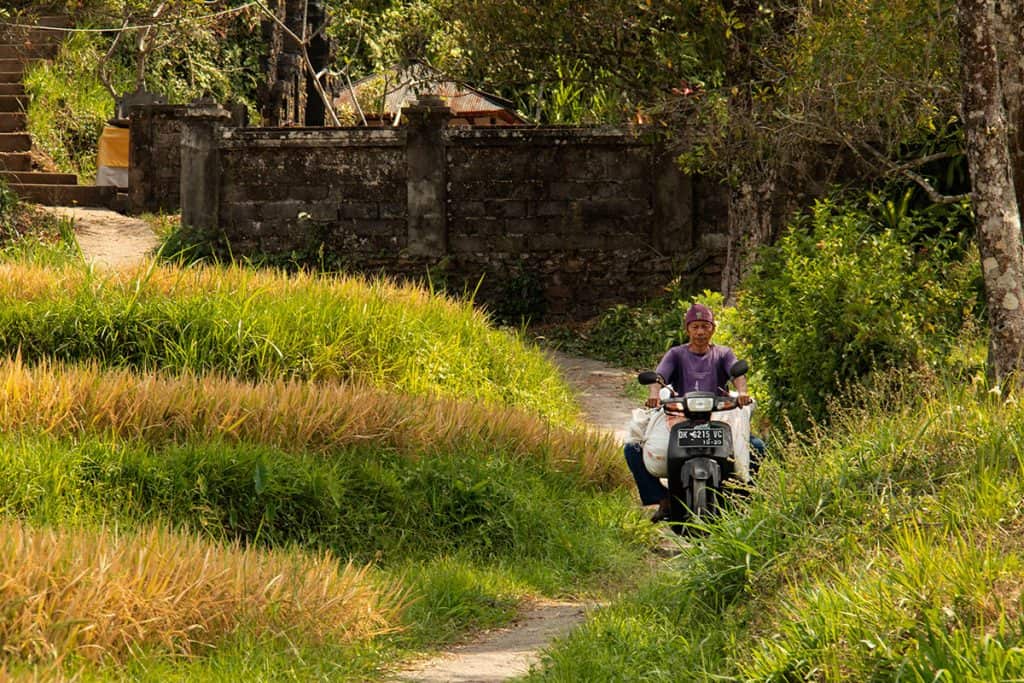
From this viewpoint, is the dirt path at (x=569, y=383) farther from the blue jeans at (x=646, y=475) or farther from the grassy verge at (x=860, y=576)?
the blue jeans at (x=646, y=475)

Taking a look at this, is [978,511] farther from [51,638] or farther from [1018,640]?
[51,638]

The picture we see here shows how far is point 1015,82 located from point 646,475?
352 centimetres

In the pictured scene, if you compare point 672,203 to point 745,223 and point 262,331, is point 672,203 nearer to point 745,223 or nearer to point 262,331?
point 745,223

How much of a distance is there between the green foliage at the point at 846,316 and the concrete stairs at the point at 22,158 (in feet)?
46.8

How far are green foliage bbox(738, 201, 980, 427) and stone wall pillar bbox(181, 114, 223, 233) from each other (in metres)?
10.5

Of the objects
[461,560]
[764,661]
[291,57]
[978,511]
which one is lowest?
[461,560]

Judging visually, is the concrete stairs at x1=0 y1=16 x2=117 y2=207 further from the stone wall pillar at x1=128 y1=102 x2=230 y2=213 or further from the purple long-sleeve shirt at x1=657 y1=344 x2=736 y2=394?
the purple long-sleeve shirt at x1=657 y1=344 x2=736 y2=394

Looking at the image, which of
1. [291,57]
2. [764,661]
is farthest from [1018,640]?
[291,57]

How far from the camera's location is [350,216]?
68.2ft

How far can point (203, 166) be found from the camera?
2075cm

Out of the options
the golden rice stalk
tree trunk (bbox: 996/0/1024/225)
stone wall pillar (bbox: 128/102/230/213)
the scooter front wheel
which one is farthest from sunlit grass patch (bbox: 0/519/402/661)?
stone wall pillar (bbox: 128/102/230/213)

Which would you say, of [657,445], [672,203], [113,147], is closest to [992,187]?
[657,445]

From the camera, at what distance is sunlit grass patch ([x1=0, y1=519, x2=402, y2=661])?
6.17m

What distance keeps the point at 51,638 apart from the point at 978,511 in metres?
3.74
